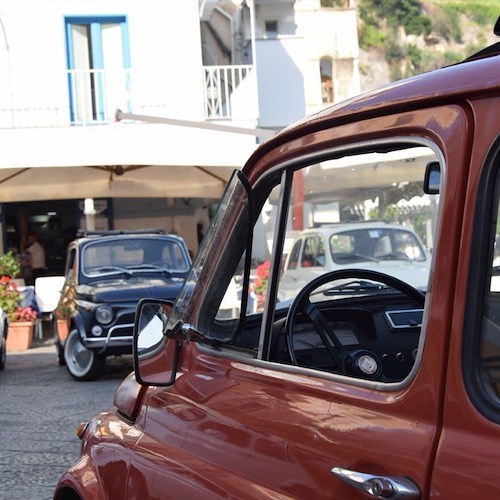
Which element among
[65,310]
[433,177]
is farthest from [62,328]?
[433,177]

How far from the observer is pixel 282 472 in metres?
2.12

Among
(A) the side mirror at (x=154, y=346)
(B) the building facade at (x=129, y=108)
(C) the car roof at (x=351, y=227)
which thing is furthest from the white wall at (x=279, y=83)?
(A) the side mirror at (x=154, y=346)

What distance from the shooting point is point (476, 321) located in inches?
70.7

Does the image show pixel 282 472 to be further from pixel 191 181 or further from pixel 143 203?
pixel 143 203

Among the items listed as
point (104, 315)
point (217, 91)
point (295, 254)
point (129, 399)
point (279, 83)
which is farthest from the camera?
point (279, 83)

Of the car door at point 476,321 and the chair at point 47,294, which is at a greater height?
the car door at point 476,321

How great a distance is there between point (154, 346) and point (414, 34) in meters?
134

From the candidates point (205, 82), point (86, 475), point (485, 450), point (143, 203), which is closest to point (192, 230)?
point (143, 203)

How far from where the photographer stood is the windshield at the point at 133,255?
12.8m

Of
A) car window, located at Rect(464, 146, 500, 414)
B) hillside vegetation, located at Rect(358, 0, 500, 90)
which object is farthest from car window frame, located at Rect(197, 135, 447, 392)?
hillside vegetation, located at Rect(358, 0, 500, 90)

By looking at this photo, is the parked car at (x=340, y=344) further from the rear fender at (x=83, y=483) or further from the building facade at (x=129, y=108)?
the building facade at (x=129, y=108)

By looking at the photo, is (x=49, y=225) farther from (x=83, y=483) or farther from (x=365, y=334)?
(x=365, y=334)

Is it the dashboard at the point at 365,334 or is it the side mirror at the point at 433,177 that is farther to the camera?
the dashboard at the point at 365,334

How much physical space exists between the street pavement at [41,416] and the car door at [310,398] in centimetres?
369
